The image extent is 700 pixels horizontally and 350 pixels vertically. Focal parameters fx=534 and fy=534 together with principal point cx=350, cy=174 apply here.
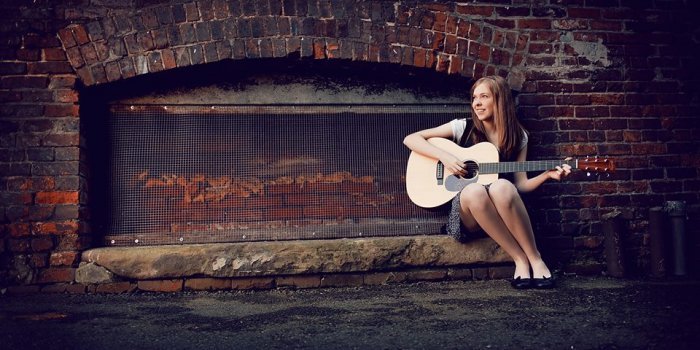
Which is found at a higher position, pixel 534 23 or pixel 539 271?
pixel 534 23

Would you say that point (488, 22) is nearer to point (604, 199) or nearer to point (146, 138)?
point (604, 199)

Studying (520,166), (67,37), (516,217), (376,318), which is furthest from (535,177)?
(67,37)

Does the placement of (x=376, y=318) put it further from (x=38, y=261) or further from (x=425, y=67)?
(x=38, y=261)

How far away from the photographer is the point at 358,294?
9.99 feet

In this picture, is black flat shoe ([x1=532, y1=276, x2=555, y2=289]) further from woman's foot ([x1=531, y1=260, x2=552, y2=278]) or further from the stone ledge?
the stone ledge

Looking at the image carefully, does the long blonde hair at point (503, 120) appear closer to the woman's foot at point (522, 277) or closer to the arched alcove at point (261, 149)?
the arched alcove at point (261, 149)

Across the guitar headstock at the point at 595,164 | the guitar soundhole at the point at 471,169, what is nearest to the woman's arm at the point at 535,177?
the guitar headstock at the point at 595,164

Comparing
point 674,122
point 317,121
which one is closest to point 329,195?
point 317,121

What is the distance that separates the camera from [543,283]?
3.01m

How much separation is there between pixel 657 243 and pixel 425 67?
1848 mm

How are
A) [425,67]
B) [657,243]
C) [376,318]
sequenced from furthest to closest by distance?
[425,67], [657,243], [376,318]

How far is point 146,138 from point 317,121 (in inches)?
45.0

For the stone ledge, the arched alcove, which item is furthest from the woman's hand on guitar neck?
the arched alcove

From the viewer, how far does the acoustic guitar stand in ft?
10.3
